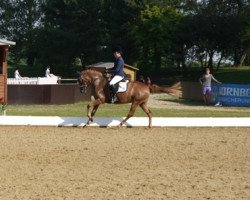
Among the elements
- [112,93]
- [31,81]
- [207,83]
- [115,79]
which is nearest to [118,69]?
[115,79]

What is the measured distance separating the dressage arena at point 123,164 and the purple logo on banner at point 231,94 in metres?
12.2

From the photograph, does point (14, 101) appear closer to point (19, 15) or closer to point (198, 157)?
point (198, 157)

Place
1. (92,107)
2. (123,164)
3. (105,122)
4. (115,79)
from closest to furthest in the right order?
(123,164) < (115,79) < (105,122) < (92,107)

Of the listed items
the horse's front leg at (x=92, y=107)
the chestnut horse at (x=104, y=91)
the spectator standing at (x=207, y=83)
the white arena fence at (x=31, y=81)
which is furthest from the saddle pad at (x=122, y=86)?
the white arena fence at (x=31, y=81)

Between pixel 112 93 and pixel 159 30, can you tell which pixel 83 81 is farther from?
pixel 159 30

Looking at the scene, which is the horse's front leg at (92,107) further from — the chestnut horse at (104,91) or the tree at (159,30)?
the tree at (159,30)

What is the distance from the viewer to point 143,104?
54.1 feet

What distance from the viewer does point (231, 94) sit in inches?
1099

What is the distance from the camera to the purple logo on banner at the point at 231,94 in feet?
89.8

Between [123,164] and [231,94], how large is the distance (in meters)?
19.1

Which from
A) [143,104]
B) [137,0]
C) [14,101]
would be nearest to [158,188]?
[143,104]

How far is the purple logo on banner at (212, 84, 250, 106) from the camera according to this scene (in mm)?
27375

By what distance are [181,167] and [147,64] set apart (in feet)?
158

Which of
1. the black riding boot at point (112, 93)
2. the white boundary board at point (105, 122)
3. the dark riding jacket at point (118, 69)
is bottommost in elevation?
the white boundary board at point (105, 122)
